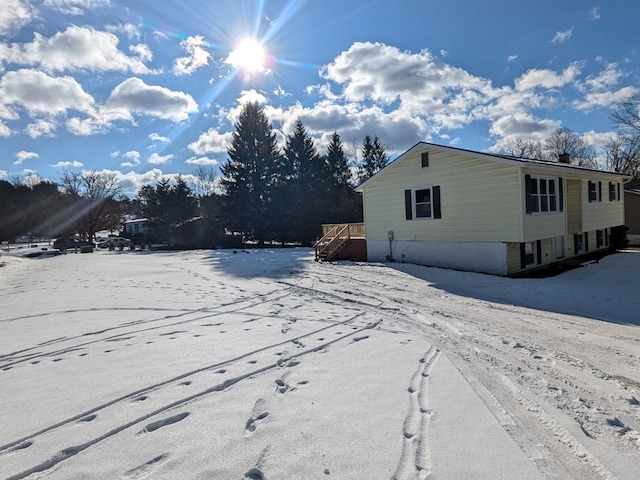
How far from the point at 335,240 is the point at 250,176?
19.3 metres

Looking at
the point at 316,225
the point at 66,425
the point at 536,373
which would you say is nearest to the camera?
the point at 66,425

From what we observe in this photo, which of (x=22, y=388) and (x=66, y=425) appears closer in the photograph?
(x=66, y=425)

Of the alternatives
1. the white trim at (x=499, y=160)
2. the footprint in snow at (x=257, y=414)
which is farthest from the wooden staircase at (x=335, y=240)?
the footprint in snow at (x=257, y=414)

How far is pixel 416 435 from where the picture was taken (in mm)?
2822

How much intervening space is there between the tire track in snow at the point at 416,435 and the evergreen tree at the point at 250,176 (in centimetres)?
3089

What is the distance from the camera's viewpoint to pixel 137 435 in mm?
2846

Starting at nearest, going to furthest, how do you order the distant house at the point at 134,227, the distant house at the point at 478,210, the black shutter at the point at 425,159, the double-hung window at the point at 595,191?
the distant house at the point at 478,210
the black shutter at the point at 425,159
the double-hung window at the point at 595,191
the distant house at the point at 134,227

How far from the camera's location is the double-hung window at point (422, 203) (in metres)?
14.2

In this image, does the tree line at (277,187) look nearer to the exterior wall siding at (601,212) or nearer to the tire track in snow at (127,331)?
the exterior wall siding at (601,212)

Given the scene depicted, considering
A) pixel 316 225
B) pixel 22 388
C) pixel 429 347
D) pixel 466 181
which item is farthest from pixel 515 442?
pixel 316 225

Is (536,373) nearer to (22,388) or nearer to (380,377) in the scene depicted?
(380,377)

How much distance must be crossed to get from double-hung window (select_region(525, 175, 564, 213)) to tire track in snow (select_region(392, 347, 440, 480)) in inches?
424

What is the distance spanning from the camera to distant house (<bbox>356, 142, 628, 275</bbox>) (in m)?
12.4

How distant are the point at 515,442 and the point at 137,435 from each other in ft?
9.52
